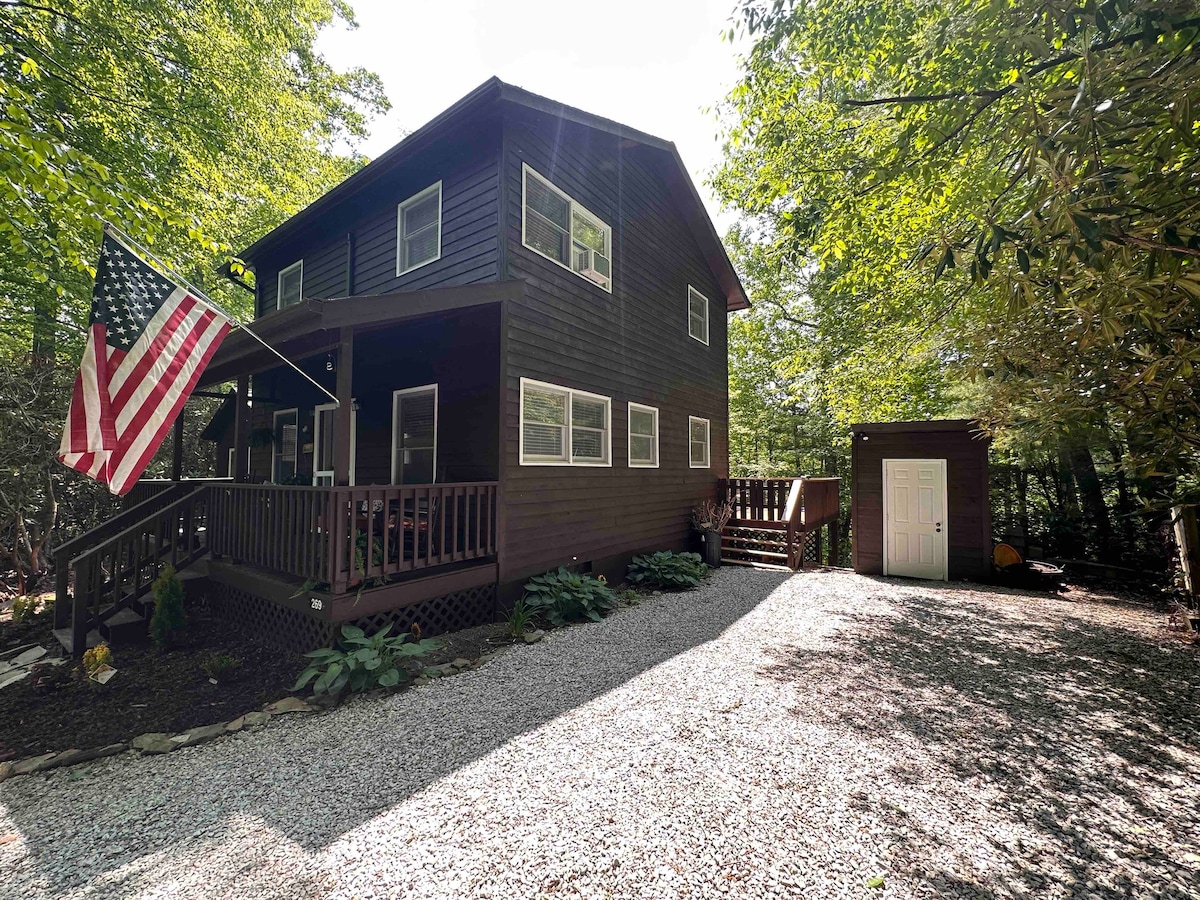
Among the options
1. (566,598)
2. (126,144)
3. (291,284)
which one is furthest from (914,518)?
(126,144)

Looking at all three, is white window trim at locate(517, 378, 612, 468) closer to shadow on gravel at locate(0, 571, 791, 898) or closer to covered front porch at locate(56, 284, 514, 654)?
covered front porch at locate(56, 284, 514, 654)

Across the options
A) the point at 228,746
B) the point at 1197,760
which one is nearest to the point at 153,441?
the point at 228,746

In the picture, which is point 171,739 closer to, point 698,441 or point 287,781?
point 287,781

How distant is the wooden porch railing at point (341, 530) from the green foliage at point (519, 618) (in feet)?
2.25

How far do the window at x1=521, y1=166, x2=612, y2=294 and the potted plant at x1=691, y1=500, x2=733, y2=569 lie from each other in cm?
470

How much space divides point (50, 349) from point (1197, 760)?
15981mm

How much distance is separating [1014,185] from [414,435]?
21.9ft

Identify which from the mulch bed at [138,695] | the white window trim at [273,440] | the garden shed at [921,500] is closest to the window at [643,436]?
the garden shed at [921,500]

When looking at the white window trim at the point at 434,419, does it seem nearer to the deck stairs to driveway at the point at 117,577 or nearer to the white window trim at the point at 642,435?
the deck stairs to driveway at the point at 117,577

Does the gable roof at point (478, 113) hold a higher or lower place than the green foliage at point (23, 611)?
higher

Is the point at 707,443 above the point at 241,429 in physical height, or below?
above

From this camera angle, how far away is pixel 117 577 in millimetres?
4996

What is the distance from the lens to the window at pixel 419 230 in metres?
6.87

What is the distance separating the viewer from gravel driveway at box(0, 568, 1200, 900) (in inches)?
80.3
